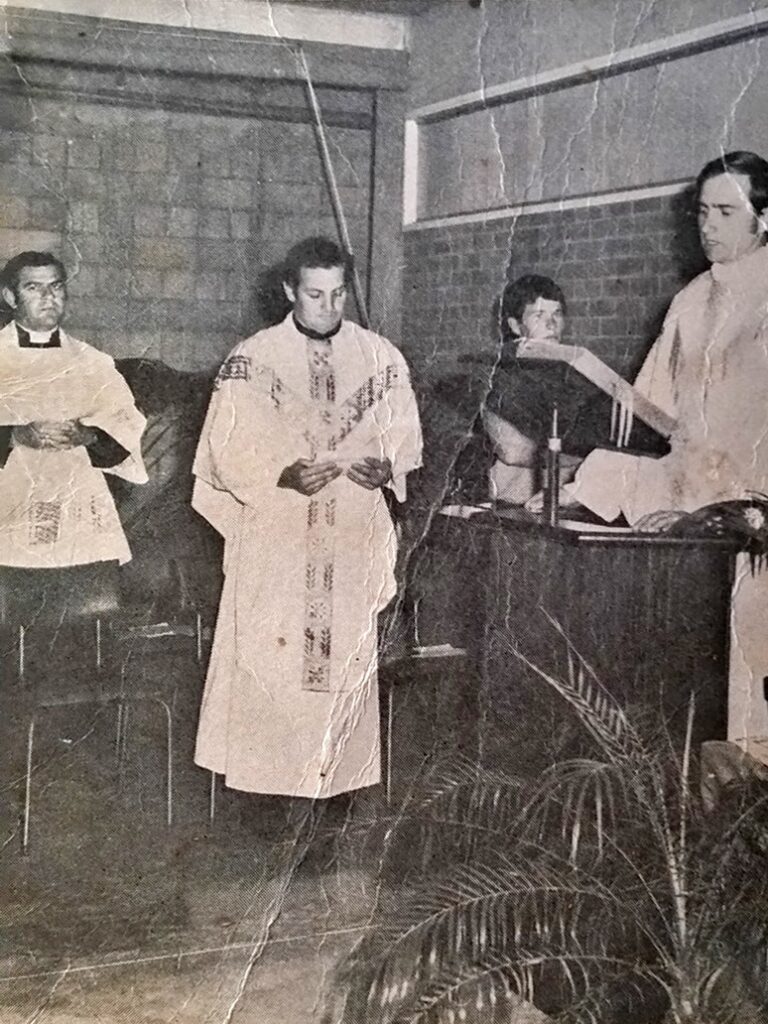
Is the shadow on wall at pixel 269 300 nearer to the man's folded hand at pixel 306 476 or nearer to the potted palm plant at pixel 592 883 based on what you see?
the man's folded hand at pixel 306 476

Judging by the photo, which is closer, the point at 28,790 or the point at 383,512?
the point at 28,790

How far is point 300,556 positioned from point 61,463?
453mm

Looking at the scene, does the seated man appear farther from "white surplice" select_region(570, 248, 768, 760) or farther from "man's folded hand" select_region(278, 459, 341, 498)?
"man's folded hand" select_region(278, 459, 341, 498)

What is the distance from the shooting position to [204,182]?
2.13 m

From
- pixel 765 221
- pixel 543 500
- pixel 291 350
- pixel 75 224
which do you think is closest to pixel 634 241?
pixel 765 221

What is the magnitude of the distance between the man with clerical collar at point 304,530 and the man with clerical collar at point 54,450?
0.57ft

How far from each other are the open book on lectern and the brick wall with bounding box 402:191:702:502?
0.03m

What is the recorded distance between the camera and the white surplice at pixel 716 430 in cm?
234

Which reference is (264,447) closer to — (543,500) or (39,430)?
(39,430)

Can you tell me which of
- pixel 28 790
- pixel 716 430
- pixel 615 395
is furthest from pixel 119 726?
pixel 716 430

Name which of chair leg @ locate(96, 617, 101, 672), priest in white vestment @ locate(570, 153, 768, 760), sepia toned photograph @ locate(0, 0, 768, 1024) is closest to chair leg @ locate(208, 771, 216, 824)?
sepia toned photograph @ locate(0, 0, 768, 1024)

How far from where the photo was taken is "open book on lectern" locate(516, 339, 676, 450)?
233 cm

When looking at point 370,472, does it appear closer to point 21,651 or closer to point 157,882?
point 21,651

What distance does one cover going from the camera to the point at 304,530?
2254 millimetres
